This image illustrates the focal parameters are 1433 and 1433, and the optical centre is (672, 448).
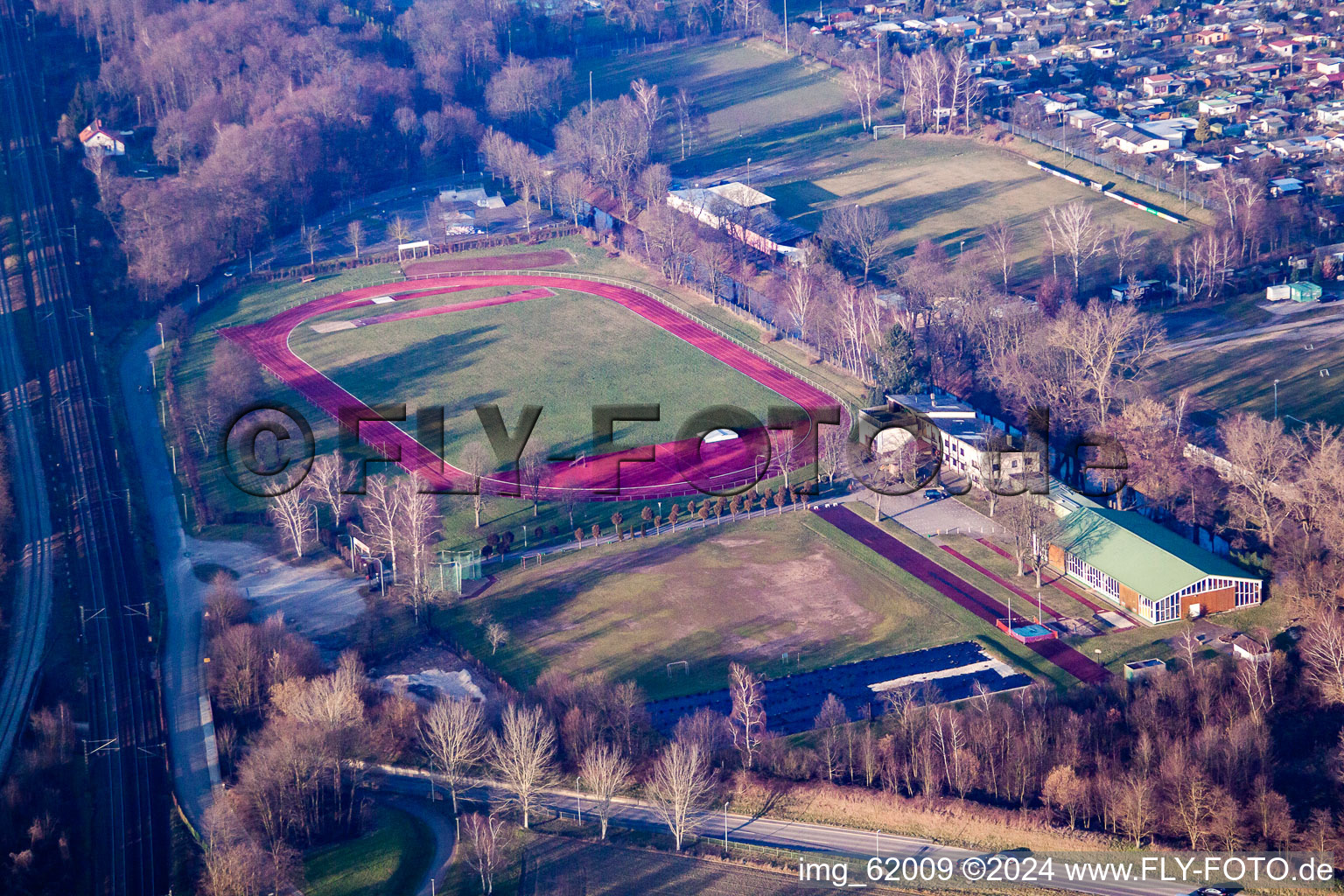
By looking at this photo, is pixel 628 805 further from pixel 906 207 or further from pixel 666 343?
pixel 906 207

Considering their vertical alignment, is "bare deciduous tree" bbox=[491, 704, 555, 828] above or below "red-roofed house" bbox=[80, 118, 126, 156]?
below

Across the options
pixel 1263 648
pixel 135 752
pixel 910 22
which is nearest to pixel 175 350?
pixel 135 752

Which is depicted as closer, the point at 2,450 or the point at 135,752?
the point at 135,752

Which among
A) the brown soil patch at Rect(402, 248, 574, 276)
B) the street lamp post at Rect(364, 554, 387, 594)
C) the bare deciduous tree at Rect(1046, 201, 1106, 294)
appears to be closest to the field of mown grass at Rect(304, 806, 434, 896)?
the street lamp post at Rect(364, 554, 387, 594)

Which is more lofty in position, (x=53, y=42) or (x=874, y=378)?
(x=53, y=42)

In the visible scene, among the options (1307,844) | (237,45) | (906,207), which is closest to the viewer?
(1307,844)

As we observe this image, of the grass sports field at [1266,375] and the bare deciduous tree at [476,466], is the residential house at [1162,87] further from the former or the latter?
the bare deciduous tree at [476,466]

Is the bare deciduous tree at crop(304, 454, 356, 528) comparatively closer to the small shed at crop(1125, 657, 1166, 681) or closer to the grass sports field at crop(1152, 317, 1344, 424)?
the small shed at crop(1125, 657, 1166, 681)
